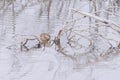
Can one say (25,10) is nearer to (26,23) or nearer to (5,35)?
(26,23)

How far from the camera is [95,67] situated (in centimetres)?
518

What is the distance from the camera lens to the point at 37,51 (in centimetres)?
589

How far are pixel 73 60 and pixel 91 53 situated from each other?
0.42 metres

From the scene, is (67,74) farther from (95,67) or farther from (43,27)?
(43,27)

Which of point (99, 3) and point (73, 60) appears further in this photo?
point (99, 3)

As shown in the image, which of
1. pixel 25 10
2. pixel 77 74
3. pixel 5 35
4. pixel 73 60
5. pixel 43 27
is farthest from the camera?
pixel 25 10

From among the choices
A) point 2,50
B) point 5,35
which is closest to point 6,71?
point 2,50

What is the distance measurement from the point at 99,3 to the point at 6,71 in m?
5.25

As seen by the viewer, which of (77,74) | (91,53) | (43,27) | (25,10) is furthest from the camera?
(25,10)

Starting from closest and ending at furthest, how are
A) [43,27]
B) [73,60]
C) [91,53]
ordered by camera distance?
[73,60]
[91,53]
[43,27]

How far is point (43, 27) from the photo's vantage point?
7.60 metres

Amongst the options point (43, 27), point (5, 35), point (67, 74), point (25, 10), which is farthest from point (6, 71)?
point (25, 10)

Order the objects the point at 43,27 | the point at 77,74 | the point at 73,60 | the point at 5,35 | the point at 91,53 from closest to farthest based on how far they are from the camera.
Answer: the point at 77,74
the point at 73,60
the point at 91,53
the point at 5,35
the point at 43,27

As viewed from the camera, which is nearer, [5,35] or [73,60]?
[73,60]
